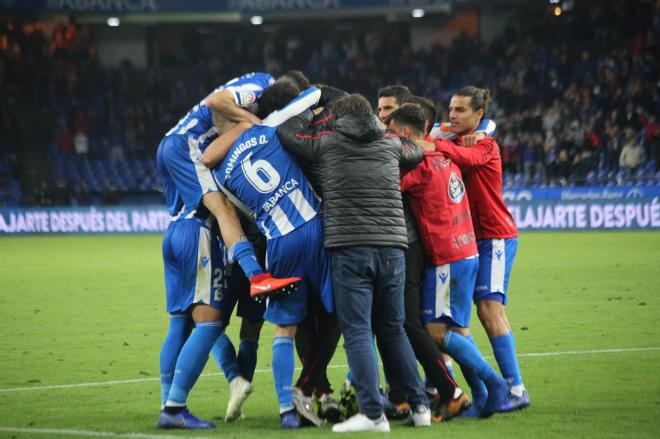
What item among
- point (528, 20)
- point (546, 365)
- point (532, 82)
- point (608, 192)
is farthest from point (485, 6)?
point (546, 365)

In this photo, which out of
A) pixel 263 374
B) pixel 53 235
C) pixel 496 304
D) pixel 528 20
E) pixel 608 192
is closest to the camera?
pixel 496 304

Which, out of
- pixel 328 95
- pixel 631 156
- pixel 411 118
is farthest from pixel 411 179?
pixel 631 156

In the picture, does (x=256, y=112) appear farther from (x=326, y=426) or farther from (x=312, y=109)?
(x=326, y=426)

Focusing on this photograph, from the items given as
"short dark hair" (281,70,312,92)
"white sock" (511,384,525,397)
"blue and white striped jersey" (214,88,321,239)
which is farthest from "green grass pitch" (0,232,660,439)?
"short dark hair" (281,70,312,92)

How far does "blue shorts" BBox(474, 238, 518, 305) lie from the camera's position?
302 inches

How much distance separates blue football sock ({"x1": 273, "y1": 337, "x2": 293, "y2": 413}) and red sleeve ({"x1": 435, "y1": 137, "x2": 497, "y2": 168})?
1737mm

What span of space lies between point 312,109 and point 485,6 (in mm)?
30678

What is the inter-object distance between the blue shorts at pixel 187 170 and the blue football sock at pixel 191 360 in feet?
2.83

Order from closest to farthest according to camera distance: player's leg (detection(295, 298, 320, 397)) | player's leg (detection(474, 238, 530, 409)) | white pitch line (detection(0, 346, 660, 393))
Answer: player's leg (detection(295, 298, 320, 397)) → player's leg (detection(474, 238, 530, 409)) → white pitch line (detection(0, 346, 660, 393))

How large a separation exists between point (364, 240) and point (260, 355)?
3.90 metres

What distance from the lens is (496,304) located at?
25.2ft

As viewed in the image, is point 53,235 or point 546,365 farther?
point 53,235

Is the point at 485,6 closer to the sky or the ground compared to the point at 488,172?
closer to the sky

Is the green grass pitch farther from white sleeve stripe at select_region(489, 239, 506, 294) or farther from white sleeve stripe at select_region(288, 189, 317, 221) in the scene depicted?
white sleeve stripe at select_region(288, 189, 317, 221)
